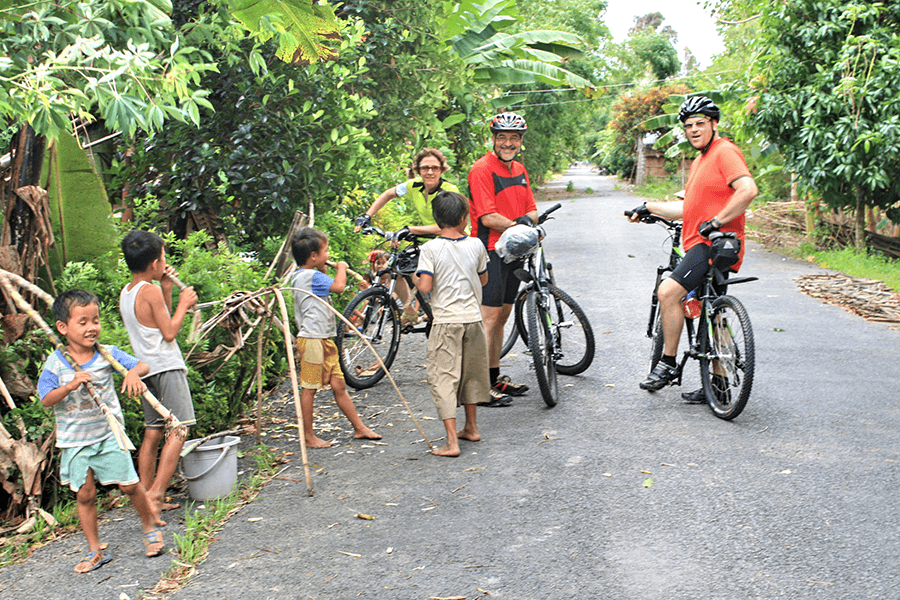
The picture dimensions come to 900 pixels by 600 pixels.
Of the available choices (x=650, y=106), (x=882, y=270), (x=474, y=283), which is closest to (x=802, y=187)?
(x=882, y=270)

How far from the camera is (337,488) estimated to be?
189 inches

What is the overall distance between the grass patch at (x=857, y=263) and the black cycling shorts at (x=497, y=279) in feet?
23.5

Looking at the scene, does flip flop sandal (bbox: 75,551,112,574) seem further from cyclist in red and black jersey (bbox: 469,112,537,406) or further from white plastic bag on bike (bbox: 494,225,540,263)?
white plastic bag on bike (bbox: 494,225,540,263)

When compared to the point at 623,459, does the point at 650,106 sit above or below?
Result: above

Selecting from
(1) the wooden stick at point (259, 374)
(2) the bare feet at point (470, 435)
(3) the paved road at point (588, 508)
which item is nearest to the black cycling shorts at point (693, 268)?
(3) the paved road at point (588, 508)

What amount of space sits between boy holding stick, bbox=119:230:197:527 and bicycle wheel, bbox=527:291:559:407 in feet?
8.40

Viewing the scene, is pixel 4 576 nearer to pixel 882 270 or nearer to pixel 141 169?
pixel 141 169

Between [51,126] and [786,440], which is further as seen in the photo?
[786,440]

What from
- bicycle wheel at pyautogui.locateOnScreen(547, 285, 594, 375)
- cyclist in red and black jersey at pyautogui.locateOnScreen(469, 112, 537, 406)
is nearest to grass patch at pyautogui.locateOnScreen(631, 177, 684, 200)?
bicycle wheel at pyautogui.locateOnScreen(547, 285, 594, 375)

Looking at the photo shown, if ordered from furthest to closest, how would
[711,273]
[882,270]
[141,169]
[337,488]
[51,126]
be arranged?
[882,270], [141,169], [711,273], [337,488], [51,126]

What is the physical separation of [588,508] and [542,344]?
6.35 ft

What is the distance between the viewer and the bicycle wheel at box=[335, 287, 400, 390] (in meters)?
6.87

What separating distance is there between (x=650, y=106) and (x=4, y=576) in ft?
141

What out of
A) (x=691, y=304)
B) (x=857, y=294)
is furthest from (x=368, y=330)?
(x=857, y=294)
